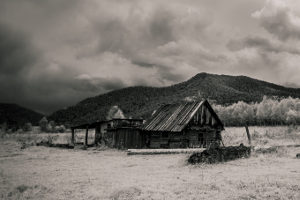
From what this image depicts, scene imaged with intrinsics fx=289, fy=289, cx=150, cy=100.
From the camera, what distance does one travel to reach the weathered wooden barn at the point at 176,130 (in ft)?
92.3

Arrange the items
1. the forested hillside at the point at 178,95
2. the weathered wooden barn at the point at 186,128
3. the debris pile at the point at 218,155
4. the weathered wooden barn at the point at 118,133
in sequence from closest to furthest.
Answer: the debris pile at the point at 218,155, the weathered wooden barn at the point at 186,128, the weathered wooden barn at the point at 118,133, the forested hillside at the point at 178,95

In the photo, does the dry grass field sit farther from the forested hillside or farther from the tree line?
the forested hillside

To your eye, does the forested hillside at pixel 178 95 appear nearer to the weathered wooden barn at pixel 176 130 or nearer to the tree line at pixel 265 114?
the tree line at pixel 265 114

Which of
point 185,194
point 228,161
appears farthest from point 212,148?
point 185,194

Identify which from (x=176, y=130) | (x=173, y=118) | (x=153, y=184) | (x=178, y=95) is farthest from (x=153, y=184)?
(x=178, y=95)

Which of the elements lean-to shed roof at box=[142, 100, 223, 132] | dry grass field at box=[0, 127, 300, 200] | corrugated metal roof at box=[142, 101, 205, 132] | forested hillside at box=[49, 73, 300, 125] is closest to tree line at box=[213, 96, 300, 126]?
forested hillside at box=[49, 73, 300, 125]

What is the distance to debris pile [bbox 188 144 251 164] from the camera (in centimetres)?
1549

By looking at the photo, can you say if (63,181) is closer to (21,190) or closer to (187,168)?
(21,190)

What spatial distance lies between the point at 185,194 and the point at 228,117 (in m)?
101

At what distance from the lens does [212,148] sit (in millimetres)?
16250

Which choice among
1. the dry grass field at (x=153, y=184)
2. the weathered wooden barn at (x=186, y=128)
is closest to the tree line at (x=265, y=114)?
the weathered wooden barn at (x=186, y=128)

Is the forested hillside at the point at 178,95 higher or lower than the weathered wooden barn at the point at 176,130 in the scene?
higher

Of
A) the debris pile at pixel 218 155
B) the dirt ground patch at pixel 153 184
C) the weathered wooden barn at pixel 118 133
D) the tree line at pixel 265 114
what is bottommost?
the dirt ground patch at pixel 153 184

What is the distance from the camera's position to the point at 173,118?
29.2 m
